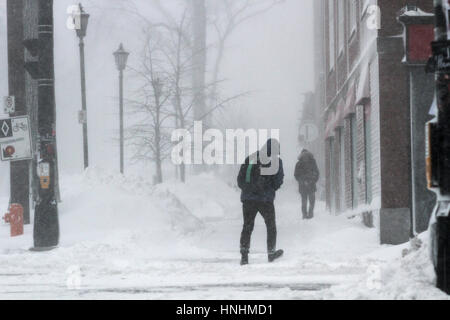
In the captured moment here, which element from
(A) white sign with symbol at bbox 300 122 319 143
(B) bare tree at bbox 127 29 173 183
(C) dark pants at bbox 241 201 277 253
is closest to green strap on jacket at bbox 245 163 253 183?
(C) dark pants at bbox 241 201 277 253

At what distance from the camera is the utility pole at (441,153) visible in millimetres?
7062

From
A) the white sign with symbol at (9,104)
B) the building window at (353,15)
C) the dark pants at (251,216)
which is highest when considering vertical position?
the building window at (353,15)

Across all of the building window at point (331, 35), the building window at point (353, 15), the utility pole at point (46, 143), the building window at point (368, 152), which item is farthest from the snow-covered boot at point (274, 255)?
the building window at point (331, 35)

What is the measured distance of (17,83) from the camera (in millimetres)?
18469

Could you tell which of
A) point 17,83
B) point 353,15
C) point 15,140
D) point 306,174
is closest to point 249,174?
point 15,140

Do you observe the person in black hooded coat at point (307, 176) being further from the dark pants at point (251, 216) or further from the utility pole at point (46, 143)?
the dark pants at point (251, 216)

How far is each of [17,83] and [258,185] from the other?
9.06 meters

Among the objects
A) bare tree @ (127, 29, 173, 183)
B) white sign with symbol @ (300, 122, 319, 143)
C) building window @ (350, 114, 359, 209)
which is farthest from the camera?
bare tree @ (127, 29, 173, 183)

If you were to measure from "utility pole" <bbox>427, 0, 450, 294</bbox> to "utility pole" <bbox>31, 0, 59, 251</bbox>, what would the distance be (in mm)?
8307

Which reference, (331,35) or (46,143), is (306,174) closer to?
(331,35)

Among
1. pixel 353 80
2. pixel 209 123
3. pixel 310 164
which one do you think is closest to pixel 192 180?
pixel 209 123

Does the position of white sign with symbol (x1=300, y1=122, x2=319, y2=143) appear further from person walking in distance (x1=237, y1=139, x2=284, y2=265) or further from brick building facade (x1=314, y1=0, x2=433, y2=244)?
person walking in distance (x1=237, y1=139, x2=284, y2=265)

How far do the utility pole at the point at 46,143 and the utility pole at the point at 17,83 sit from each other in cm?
397

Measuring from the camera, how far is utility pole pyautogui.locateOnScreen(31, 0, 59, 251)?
45.8 feet
